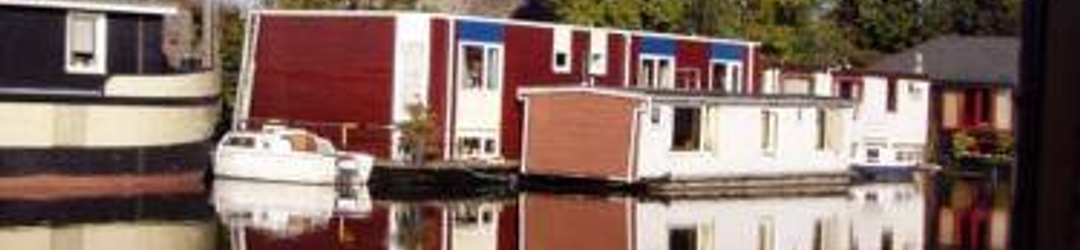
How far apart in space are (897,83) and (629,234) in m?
25.3

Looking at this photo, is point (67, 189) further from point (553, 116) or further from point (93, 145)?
point (553, 116)

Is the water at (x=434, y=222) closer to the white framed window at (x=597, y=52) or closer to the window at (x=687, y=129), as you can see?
the window at (x=687, y=129)

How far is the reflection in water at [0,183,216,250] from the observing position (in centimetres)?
2462

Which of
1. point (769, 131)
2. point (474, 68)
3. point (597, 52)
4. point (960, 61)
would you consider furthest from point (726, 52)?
point (960, 61)

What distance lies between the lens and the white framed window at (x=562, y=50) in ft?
137

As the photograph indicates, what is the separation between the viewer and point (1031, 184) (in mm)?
1551

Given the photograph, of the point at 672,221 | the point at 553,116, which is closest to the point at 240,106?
the point at 553,116

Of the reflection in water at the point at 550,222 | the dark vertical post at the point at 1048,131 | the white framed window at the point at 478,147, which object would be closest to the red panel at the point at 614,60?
the white framed window at the point at 478,147

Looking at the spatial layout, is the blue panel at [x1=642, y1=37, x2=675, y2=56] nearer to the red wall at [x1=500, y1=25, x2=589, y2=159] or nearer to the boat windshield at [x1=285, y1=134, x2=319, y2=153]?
the red wall at [x1=500, y1=25, x2=589, y2=159]

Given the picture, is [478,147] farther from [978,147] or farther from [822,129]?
[978,147]

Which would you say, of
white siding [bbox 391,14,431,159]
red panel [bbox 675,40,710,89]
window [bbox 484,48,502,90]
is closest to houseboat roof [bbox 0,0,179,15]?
white siding [bbox 391,14,431,159]

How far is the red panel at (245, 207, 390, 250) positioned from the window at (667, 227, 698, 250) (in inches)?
155

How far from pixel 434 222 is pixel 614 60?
15058 millimetres

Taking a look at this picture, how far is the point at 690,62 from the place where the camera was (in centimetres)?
4578
